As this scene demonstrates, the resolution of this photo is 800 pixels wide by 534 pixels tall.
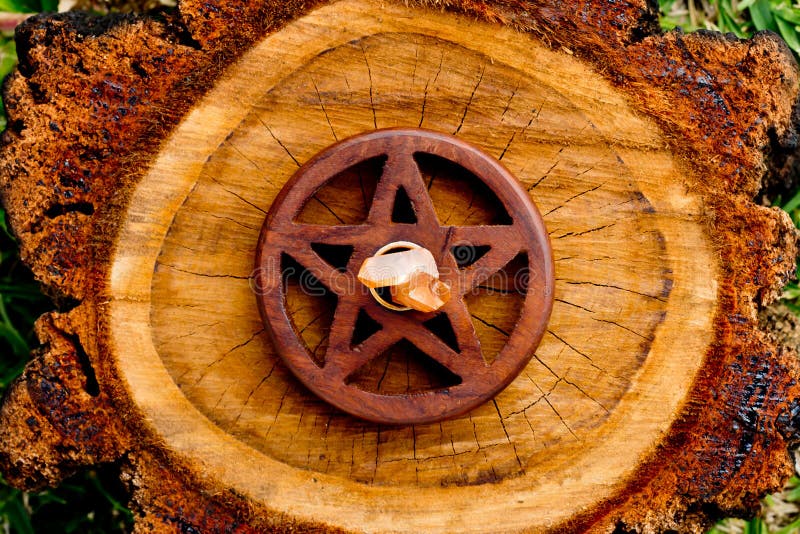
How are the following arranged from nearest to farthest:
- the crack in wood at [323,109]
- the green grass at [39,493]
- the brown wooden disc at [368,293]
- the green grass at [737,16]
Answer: the brown wooden disc at [368,293] → the crack in wood at [323,109] → the green grass at [39,493] → the green grass at [737,16]

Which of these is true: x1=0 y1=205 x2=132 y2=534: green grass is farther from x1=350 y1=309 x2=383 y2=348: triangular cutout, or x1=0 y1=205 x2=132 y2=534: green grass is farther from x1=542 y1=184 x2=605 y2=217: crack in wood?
x1=542 y1=184 x2=605 y2=217: crack in wood

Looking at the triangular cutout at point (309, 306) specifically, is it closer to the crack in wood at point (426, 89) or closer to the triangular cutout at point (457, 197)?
the triangular cutout at point (457, 197)

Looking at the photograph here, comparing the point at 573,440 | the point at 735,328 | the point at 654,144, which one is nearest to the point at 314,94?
the point at 654,144

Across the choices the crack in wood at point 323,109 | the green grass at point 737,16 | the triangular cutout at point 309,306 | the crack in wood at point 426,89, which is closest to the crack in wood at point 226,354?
the triangular cutout at point 309,306

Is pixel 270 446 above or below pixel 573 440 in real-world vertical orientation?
below

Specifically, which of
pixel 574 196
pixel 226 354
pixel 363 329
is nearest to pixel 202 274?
pixel 226 354

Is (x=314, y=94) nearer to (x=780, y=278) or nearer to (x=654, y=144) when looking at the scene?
(x=654, y=144)
